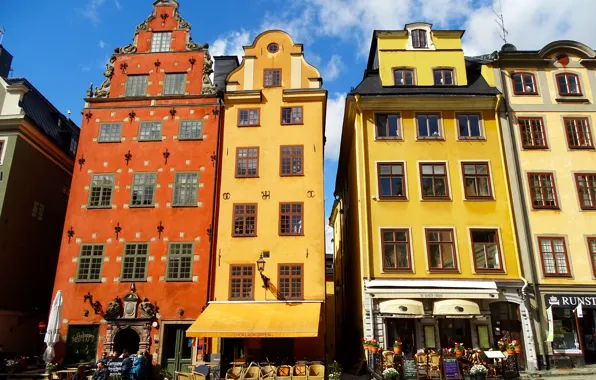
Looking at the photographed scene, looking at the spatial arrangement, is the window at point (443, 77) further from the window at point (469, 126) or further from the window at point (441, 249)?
the window at point (441, 249)

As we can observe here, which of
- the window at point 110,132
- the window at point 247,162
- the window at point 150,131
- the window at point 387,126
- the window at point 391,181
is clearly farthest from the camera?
the window at point 110,132

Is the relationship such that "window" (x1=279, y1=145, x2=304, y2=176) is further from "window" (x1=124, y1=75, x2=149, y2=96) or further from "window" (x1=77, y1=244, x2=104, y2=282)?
"window" (x1=77, y1=244, x2=104, y2=282)

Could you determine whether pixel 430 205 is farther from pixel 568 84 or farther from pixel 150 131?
pixel 150 131

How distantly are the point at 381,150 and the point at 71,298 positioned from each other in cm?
1689

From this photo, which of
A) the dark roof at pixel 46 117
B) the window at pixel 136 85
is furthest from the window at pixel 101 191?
the dark roof at pixel 46 117

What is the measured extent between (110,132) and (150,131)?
7.37ft

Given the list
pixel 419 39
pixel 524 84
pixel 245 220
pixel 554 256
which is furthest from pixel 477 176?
pixel 245 220

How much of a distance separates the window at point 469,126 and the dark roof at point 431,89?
1180 mm

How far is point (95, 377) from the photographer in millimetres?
17000

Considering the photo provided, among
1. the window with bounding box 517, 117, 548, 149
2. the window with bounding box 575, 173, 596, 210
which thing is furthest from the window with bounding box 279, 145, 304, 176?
the window with bounding box 575, 173, 596, 210

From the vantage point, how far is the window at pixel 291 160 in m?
22.7

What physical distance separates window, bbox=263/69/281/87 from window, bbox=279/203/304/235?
6959mm

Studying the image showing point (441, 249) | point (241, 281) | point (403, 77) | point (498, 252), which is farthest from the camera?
point (403, 77)

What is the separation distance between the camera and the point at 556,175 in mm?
22203
